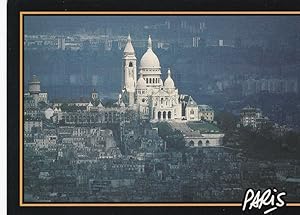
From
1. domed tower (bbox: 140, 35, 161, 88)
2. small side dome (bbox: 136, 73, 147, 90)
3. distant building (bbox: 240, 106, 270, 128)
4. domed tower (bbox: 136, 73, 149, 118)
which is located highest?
domed tower (bbox: 140, 35, 161, 88)

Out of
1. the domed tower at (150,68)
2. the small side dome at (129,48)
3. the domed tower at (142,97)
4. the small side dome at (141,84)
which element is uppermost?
the small side dome at (129,48)

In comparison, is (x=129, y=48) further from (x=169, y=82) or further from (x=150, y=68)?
(x=169, y=82)

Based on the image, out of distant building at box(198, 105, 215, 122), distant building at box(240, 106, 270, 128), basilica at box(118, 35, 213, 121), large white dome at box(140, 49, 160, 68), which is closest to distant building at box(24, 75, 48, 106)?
basilica at box(118, 35, 213, 121)

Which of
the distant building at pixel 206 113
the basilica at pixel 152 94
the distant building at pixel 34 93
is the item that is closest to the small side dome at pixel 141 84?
the basilica at pixel 152 94

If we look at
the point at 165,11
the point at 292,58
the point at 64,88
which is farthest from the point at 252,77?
the point at 64,88

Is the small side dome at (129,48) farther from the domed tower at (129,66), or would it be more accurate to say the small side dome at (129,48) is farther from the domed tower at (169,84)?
the domed tower at (169,84)

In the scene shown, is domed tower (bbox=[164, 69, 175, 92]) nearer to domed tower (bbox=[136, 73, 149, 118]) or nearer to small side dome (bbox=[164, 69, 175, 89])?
small side dome (bbox=[164, 69, 175, 89])

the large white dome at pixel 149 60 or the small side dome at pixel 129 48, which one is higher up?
the small side dome at pixel 129 48

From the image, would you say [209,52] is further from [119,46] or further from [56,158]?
[56,158]
